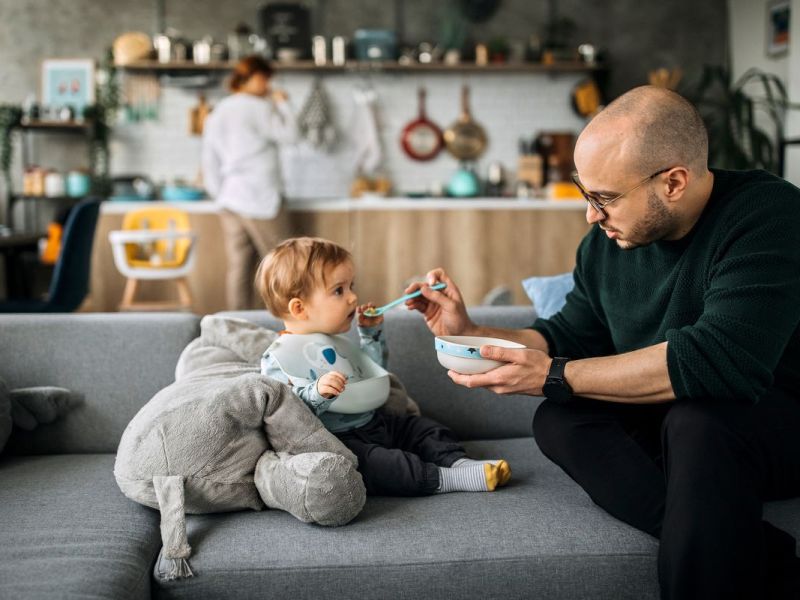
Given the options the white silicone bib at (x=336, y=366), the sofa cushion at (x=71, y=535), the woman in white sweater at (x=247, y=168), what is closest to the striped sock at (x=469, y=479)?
the white silicone bib at (x=336, y=366)

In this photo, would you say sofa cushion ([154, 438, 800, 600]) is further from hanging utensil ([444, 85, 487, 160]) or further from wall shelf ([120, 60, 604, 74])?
hanging utensil ([444, 85, 487, 160])

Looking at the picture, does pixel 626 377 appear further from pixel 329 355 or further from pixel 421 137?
pixel 421 137

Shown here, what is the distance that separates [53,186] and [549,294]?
211 inches

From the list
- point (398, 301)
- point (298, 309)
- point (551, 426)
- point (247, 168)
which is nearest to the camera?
point (551, 426)

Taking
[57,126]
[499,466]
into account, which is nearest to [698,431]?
[499,466]

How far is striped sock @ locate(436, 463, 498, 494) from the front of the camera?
71.0 inches

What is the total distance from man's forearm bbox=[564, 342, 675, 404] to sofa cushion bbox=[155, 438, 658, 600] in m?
0.25

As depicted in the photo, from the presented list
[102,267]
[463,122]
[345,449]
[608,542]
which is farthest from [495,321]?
A: [463,122]

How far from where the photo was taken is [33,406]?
205 centimetres

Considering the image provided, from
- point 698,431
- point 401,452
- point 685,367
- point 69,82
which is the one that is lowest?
point 401,452

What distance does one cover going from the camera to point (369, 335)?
2094mm

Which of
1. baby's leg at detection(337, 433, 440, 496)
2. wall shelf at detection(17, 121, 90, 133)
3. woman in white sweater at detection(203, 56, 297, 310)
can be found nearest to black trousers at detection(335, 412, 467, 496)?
baby's leg at detection(337, 433, 440, 496)

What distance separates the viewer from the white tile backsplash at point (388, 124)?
23.3ft

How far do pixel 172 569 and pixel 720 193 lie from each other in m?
1.25
